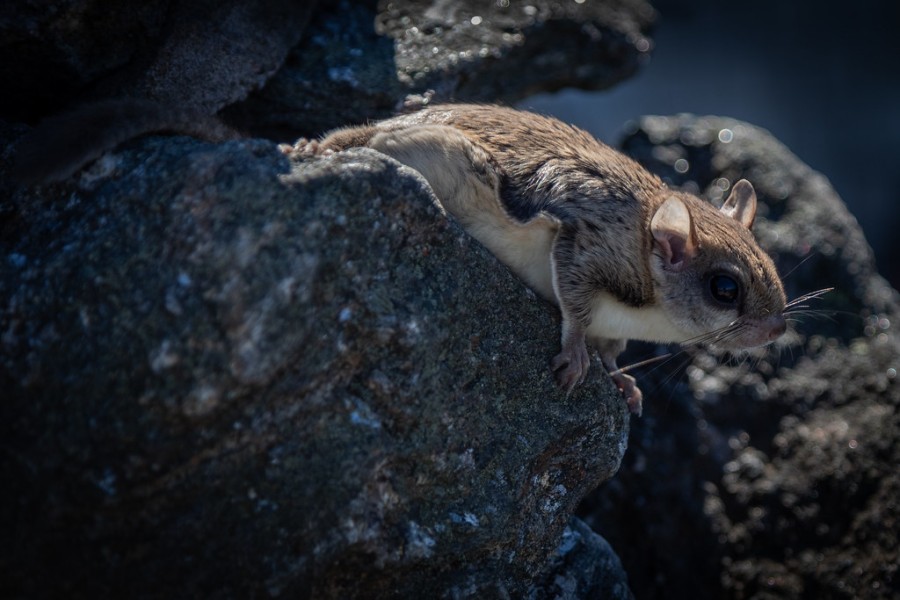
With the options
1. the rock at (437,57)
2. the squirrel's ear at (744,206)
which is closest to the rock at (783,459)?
the squirrel's ear at (744,206)

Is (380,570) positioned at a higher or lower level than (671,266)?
lower

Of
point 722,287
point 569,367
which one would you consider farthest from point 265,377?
point 722,287

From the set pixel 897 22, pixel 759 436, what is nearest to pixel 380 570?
pixel 759 436

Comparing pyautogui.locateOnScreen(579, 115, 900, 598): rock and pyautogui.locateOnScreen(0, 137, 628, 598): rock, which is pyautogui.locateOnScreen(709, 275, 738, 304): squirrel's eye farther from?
pyautogui.locateOnScreen(0, 137, 628, 598): rock

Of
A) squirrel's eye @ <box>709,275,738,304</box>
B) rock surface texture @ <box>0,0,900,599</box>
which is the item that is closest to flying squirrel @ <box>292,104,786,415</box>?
squirrel's eye @ <box>709,275,738,304</box>

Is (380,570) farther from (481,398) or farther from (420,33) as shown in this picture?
(420,33)

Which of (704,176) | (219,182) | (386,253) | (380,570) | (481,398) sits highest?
(219,182)

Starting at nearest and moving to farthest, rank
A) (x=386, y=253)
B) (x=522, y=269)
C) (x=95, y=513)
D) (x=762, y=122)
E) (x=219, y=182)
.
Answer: (x=95, y=513) < (x=219, y=182) < (x=386, y=253) < (x=522, y=269) < (x=762, y=122)
